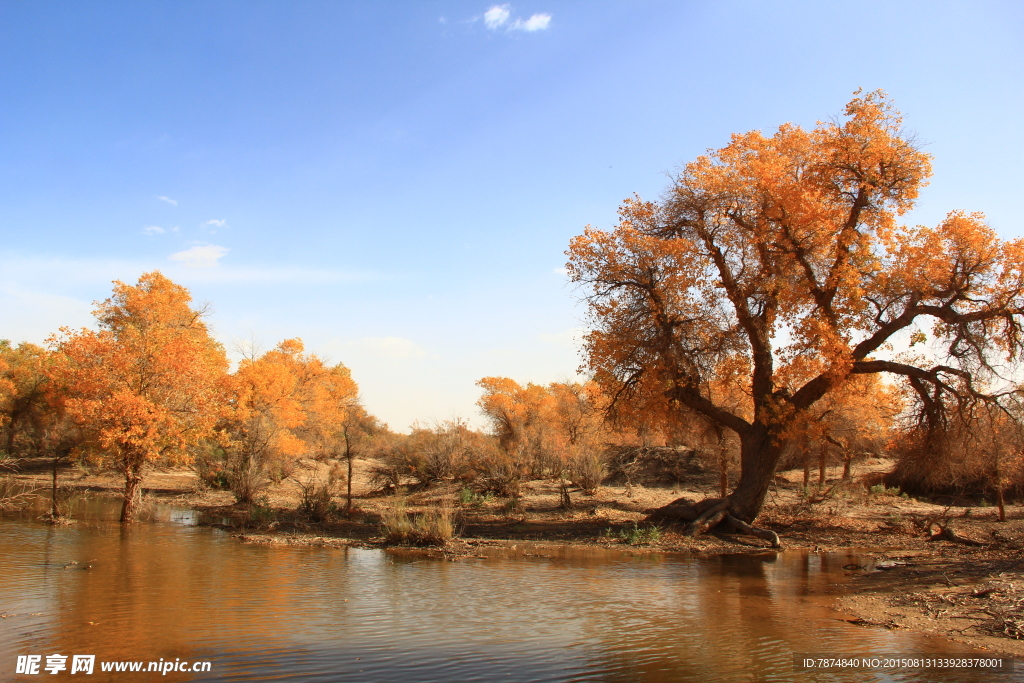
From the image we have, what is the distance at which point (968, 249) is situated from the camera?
15.2m

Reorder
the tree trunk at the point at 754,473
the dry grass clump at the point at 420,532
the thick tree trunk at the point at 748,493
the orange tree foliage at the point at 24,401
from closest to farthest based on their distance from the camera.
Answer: the dry grass clump at the point at 420,532 < the thick tree trunk at the point at 748,493 < the tree trunk at the point at 754,473 < the orange tree foliage at the point at 24,401

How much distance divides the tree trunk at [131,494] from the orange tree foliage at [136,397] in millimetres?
26

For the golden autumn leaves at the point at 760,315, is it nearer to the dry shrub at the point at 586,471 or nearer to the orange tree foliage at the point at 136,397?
the orange tree foliage at the point at 136,397

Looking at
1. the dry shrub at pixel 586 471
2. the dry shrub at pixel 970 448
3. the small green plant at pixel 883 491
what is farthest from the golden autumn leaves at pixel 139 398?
the small green plant at pixel 883 491

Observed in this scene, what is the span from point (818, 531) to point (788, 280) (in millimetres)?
7161

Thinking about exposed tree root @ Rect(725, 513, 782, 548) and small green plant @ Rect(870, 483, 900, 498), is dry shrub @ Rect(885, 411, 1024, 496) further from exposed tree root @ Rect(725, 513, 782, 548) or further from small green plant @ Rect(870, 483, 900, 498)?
exposed tree root @ Rect(725, 513, 782, 548)

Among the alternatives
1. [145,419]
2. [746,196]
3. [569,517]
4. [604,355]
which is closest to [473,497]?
[569,517]

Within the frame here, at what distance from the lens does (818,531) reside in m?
18.1

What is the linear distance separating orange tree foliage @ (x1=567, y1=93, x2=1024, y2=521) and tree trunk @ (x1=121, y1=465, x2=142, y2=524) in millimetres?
13660

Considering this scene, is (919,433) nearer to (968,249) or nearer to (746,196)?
(968,249)

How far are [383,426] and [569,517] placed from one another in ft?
99.4

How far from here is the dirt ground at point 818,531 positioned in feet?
32.3

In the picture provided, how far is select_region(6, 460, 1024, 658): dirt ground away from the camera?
9859mm

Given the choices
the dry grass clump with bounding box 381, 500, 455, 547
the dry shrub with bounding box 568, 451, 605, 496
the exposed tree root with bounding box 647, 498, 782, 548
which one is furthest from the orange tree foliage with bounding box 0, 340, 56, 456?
the exposed tree root with bounding box 647, 498, 782, 548
